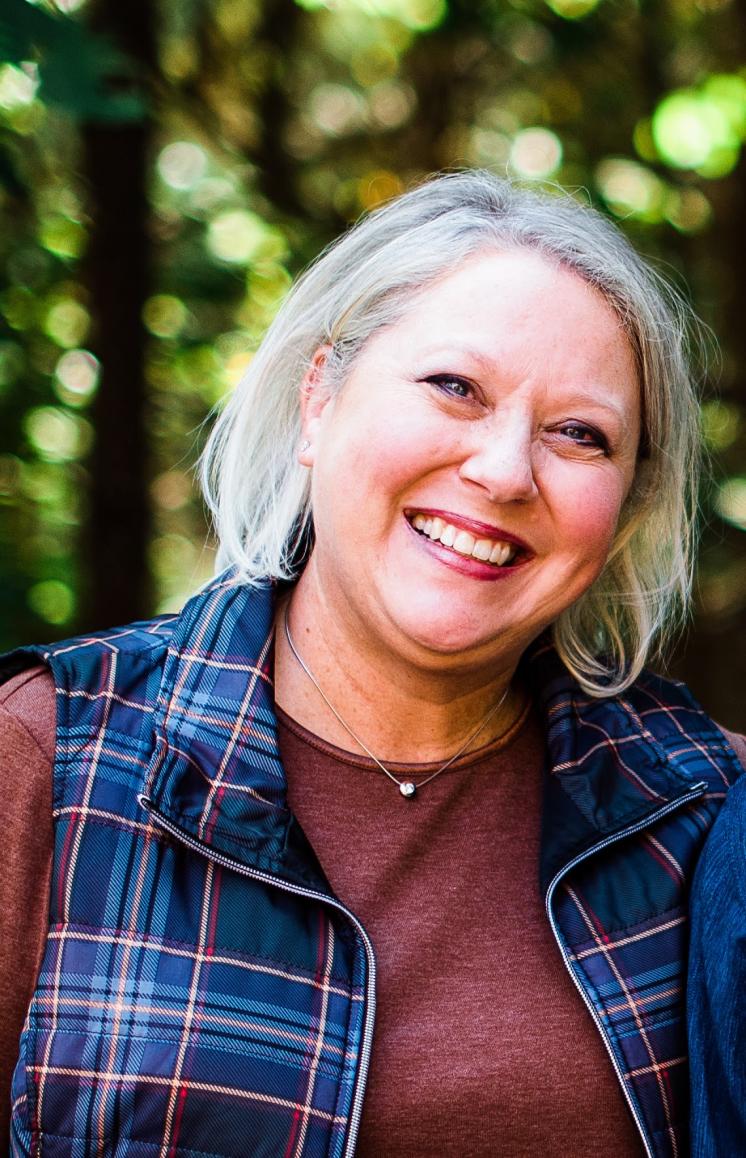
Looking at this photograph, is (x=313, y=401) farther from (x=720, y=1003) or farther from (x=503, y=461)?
(x=720, y=1003)

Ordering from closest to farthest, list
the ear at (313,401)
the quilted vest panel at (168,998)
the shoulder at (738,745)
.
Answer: the quilted vest panel at (168,998) → the ear at (313,401) → the shoulder at (738,745)

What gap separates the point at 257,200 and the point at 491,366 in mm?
3908

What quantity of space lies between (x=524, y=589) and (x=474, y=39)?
3594 mm

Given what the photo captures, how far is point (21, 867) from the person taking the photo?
1.58m

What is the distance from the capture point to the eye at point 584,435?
185 centimetres

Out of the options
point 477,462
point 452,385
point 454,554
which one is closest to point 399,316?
point 452,385

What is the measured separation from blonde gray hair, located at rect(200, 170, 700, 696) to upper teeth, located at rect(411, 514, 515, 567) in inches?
12.0

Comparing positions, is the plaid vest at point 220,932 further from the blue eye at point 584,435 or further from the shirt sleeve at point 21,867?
the blue eye at point 584,435

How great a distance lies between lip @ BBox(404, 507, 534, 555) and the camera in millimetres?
1807

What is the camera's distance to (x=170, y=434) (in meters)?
6.10

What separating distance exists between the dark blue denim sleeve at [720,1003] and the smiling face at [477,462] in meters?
0.49

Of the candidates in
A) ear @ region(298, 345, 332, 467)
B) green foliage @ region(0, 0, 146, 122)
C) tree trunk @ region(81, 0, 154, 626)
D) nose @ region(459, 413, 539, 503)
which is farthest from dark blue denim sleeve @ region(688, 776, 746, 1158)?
tree trunk @ region(81, 0, 154, 626)

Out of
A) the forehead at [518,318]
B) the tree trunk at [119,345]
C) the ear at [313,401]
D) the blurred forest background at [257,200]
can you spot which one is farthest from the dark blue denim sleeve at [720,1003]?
the tree trunk at [119,345]

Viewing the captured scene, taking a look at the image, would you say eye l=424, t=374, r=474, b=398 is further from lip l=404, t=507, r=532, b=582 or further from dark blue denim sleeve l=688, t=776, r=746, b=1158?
dark blue denim sleeve l=688, t=776, r=746, b=1158
